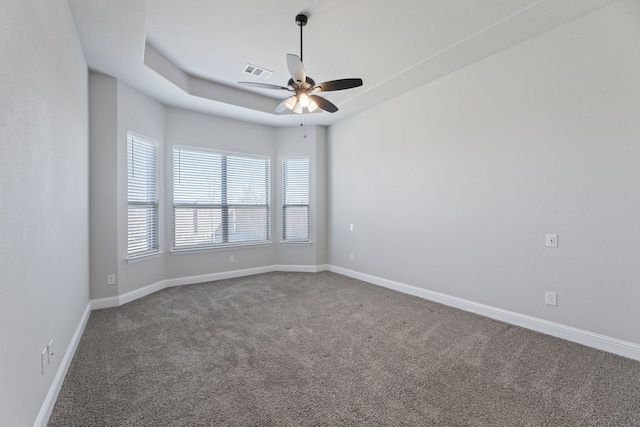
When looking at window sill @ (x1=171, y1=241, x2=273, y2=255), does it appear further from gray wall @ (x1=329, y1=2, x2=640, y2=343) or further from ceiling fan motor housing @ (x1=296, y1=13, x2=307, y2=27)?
ceiling fan motor housing @ (x1=296, y1=13, x2=307, y2=27)

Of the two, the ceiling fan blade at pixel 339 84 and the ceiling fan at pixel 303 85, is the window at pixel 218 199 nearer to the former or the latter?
the ceiling fan at pixel 303 85

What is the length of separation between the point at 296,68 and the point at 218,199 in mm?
3259

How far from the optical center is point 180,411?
1.84m

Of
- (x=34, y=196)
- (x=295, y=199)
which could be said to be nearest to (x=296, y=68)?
(x=34, y=196)

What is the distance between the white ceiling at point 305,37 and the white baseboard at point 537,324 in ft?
9.59

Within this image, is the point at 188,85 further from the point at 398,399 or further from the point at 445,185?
the point at 398,399

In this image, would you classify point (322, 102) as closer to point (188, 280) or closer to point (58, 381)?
point (58, 381)

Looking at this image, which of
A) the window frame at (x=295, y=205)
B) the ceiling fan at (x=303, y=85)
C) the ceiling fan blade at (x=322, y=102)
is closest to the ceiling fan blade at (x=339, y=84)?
the ceiling fan at (x=303, y=85)

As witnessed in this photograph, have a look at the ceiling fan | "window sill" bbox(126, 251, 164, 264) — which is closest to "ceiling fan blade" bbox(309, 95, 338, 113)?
the ceiling fan

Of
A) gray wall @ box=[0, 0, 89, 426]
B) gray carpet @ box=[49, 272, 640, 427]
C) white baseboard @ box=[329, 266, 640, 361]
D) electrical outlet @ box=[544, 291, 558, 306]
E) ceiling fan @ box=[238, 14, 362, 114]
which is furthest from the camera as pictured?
electrical outlet @ box=[544, 291, 558, 306]

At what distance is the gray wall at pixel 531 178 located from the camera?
253 cm

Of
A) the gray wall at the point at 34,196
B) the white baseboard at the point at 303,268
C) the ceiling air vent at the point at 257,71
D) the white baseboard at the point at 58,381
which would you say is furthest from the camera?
the white baseboard at the point at 303,268

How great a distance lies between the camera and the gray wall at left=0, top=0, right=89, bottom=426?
130 centimetres

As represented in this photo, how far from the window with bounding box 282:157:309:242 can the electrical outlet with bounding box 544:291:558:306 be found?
392 centimetres
